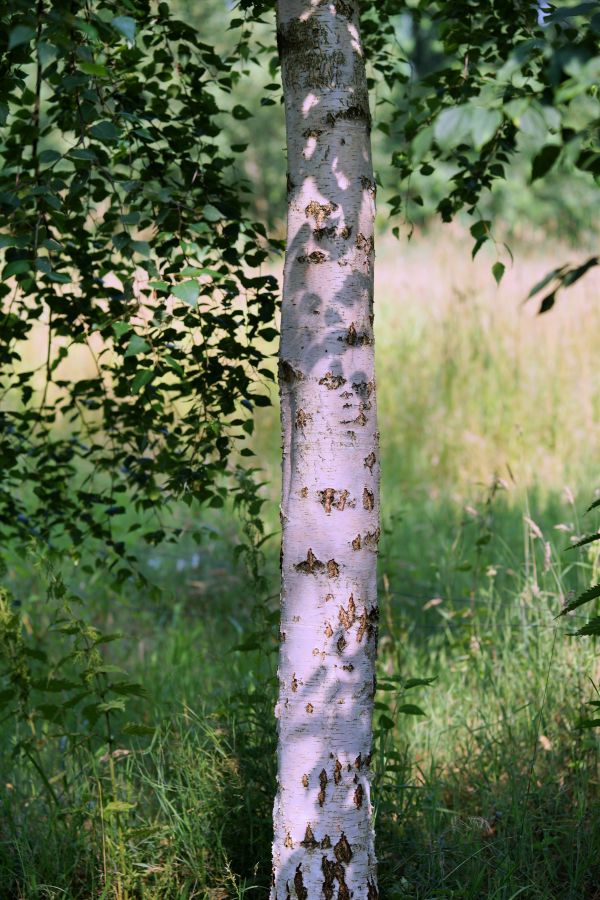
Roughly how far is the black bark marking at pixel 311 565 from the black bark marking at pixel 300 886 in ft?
1.87

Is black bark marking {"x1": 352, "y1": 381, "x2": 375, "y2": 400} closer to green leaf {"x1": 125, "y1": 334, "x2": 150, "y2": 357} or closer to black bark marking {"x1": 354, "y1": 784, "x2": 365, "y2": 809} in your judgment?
green leaf {"x1": 125, "y1": 334, "x2": 150, "y2": 357}

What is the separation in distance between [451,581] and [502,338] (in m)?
3.23

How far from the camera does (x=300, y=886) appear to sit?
186 centimetres

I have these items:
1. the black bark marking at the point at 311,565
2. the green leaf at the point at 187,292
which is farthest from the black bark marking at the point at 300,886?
the green leaf at the point at 187,292

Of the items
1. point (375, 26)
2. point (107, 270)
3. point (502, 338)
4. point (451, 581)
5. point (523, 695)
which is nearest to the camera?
point (107, 270)

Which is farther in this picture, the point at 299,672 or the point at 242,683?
the point at 242,683

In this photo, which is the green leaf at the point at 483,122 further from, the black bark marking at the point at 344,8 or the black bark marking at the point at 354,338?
the black bark marking at the point at 344,8

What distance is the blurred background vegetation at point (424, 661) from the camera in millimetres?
2297

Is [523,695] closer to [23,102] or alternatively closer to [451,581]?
[451,581]

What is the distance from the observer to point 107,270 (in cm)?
262

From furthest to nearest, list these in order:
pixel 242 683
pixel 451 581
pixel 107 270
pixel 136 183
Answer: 1. pixel 451 581
2. pixel 242 683
3. pixel 107 270
4. pixel 136 183

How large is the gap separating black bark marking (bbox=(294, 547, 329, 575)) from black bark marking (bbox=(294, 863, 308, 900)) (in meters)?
0.57

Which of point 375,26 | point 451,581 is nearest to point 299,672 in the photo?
point 375,26

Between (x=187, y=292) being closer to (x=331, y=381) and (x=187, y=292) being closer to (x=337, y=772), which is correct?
(x=331, y=381)
